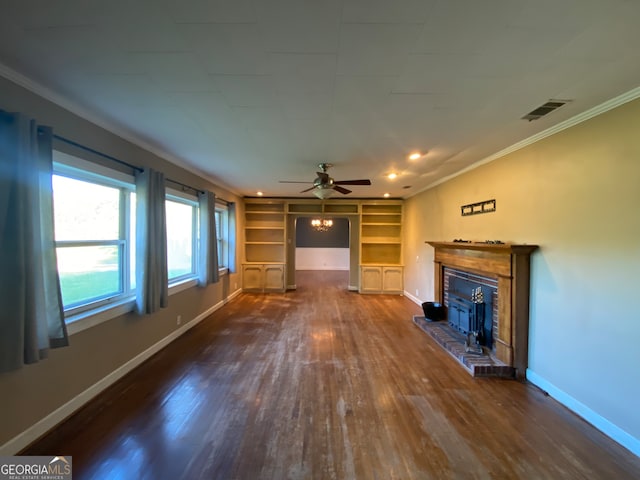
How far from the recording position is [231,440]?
2051mm

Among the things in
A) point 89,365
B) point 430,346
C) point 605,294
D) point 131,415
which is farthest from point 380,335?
point 89,365

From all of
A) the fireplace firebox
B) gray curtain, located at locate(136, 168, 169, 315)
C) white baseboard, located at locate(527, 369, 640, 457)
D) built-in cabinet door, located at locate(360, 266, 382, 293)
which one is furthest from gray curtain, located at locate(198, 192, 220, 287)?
white baseboard, located at locate(527, 369, 640, 457)

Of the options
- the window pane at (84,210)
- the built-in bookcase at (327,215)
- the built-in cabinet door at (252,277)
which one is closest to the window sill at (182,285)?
the window pane at (84,210)

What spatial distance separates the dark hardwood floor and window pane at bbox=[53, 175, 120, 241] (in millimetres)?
1533

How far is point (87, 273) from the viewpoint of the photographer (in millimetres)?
2705

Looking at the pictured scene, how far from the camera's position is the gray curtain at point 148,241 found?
123 inches

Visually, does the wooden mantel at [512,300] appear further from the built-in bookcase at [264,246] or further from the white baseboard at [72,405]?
the built-in bookcase at [264,246]

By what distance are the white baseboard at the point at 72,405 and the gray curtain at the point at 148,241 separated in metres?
0.61

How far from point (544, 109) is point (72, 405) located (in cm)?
462

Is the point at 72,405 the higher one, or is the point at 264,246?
the point at 264,246

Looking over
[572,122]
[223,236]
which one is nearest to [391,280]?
[223,236]

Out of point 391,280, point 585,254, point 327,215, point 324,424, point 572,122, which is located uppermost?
point 572,122

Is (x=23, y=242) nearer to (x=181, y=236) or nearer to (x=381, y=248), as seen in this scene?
(x=181, y=236)

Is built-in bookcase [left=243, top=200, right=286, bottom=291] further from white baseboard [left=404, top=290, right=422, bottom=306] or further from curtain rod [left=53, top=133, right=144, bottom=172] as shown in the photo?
curtain rod [left=53, top=133, right=144, bottom=172]
